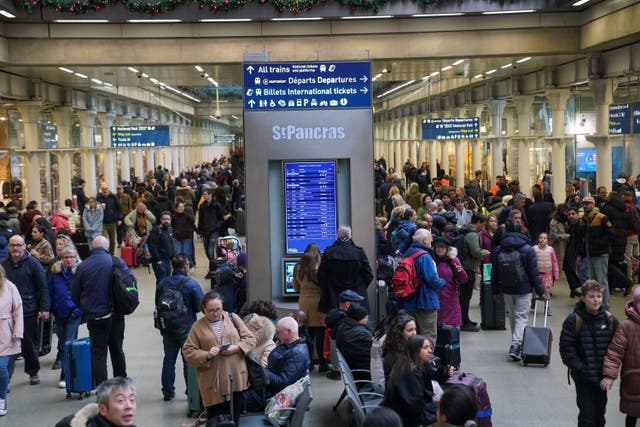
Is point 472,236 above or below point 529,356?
above

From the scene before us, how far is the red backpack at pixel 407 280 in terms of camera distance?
36.0ft

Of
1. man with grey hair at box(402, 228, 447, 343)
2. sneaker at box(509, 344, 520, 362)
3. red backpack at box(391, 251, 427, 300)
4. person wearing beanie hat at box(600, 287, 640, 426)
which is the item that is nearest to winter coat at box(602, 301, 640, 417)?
person wearing beanie hat at box(600, 287, 640, 426)

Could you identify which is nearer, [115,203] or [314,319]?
[314,319]

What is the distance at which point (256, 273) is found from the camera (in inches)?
528

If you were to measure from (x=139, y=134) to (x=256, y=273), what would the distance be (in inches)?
709

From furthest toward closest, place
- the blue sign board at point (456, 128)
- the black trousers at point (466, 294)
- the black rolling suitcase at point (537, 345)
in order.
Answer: the blue sign board at point (456, 128) → the black trousers at point (466, 294) → the black rolling suitcase at point (537, 345)

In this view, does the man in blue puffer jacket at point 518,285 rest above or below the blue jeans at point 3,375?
above

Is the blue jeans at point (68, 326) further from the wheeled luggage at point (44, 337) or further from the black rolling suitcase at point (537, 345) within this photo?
the black rolling suitcase at point (537, 345)

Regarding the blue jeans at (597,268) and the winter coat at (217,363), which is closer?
the winter coat at (217,363)

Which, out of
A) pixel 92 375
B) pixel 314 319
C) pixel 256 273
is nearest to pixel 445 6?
pixel 256 273

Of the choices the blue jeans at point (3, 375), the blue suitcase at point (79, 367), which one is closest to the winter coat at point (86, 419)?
the blue jeans at point (3, 375)

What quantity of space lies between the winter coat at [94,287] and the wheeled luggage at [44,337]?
2140 mm

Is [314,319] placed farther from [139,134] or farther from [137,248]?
[139,134]

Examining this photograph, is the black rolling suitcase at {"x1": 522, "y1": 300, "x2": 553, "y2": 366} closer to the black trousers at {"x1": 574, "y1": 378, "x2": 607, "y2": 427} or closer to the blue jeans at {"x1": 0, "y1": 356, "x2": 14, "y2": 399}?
the black trousers at {"x1": 574, "y1": 378, "x2": 607, "y2": 427}
